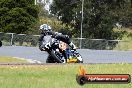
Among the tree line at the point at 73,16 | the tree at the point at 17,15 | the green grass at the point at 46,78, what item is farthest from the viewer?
the tree line at the point at 73,16

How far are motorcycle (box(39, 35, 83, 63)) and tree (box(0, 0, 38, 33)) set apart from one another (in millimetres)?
33889

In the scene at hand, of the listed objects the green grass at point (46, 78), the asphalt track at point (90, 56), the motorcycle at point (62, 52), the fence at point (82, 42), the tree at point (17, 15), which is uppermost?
the tree at point (17, 15)

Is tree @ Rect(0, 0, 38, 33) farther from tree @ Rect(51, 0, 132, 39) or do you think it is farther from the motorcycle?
the motorcycle

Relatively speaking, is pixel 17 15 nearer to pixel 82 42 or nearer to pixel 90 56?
pixel 82 42

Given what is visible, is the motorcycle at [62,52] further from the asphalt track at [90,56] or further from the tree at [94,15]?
the tree at [94,15]

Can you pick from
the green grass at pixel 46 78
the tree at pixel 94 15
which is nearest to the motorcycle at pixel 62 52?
the green grass at pixel 46 78

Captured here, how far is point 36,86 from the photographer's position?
7.75 m

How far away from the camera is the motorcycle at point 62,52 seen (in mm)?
13250

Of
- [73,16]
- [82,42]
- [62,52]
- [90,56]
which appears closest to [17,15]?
[82,42]

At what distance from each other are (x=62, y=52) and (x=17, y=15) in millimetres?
35937

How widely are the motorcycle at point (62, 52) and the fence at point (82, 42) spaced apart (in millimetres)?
25009

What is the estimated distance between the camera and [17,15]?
49.4 meters

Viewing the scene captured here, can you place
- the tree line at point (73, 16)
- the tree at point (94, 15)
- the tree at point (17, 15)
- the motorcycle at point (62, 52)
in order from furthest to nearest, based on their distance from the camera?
the tree at point (94, 15), the tree line at point (73, 16), the tree at point (17, 15), the motorcycle at point (62, 52)

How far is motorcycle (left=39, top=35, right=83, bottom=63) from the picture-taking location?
43.5 feet
